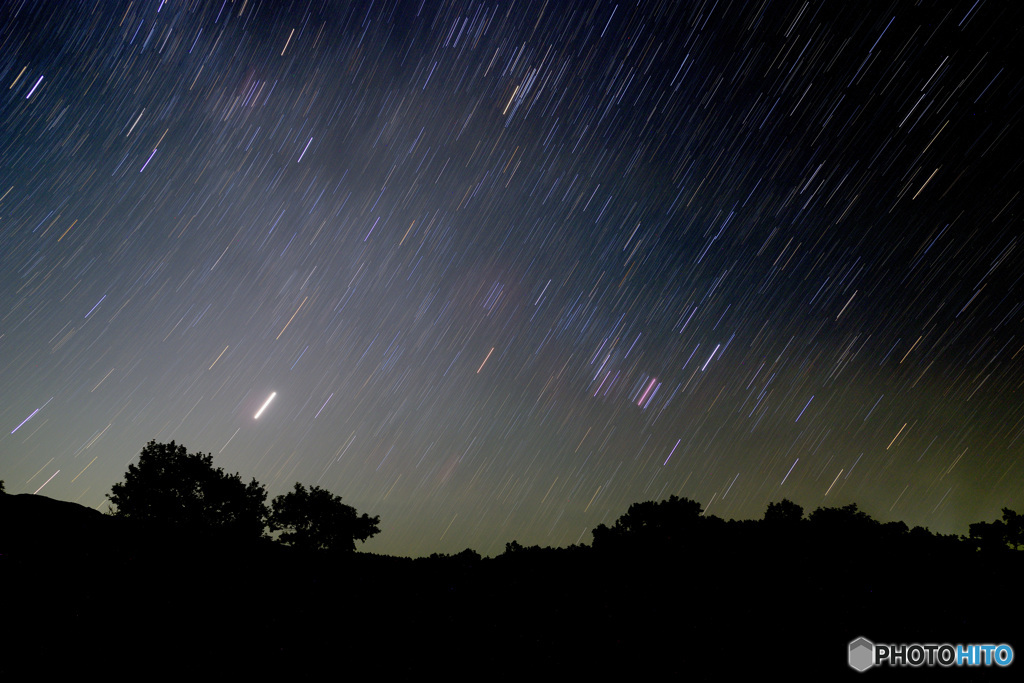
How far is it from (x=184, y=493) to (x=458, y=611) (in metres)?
33.7

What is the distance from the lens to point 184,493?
3238cm

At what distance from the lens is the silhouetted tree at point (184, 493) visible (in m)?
30.9

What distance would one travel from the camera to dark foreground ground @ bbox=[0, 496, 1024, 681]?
805cm

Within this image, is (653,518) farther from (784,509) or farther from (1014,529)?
(1014,529)

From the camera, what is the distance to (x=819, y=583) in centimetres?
1251

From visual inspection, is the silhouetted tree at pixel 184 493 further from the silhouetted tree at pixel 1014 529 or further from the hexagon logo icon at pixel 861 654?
the silhouetted tree at pixel 1014 529

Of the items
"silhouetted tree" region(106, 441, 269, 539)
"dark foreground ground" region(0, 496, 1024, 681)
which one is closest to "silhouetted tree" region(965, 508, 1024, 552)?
"dark foreground ground" region(0, 496, 1024, 681)

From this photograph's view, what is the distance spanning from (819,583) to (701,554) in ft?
12.5

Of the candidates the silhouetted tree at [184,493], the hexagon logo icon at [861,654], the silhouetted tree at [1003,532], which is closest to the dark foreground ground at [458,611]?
the hexagon logo icon at [861,654]

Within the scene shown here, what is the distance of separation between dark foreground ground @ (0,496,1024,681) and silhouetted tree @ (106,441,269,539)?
2183 cm

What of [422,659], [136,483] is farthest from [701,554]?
[136,483]

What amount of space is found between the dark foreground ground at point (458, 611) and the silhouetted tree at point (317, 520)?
2719 cm

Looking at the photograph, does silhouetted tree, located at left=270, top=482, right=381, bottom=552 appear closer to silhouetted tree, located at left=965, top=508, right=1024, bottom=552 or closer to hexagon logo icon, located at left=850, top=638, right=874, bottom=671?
hexagon logo icon, located at left=850, top=638, right=874, bottom=671

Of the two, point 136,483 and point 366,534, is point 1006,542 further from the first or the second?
point 136,483
